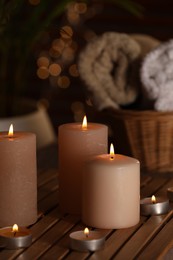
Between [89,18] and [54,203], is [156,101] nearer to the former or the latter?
[54,203]

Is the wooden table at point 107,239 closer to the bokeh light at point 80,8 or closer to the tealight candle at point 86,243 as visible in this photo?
the tealight candle at point 86,243

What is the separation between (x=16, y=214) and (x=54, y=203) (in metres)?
0.17

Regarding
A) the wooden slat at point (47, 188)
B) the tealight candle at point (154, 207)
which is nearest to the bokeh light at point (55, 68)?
the wooden slat at point (47, 188)

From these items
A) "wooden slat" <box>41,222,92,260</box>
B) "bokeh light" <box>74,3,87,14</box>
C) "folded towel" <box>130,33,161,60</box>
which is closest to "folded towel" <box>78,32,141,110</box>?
"folded towel" <box>130,33,161,60</box>

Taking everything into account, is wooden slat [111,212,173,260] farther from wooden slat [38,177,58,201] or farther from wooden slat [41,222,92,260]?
wooden slat [38,177,58,201]

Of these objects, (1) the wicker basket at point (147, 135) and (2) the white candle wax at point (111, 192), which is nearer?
(2) the white candle wax at point (111, 192)

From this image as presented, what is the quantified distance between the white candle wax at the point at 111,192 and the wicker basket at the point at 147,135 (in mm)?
472

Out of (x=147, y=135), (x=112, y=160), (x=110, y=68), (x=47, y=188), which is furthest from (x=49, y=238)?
(x=110, y=68)

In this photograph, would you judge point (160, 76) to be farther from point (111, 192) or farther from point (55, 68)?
point (55, 68)

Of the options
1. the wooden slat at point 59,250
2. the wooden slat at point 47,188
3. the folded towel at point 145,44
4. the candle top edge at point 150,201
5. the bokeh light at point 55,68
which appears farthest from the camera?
the bokeh light at point 55,68

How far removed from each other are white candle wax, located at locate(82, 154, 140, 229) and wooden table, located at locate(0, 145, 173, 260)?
21 mm

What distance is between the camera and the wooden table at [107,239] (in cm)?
99

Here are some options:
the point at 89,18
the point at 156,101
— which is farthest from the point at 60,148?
the point at 89,18

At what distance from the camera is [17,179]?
1.11 m
